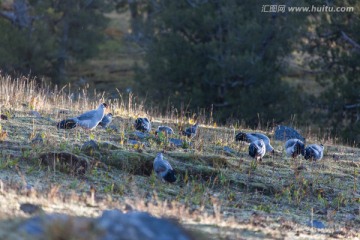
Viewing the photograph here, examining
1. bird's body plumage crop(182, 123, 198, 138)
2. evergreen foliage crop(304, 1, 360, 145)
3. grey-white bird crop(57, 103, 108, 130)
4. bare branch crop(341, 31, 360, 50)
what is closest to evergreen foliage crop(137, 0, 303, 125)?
evergreen foliage crop(304, 1, 360, 145)

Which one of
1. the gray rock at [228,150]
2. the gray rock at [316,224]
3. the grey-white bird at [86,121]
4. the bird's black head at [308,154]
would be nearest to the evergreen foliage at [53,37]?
the grey-white bird at [86,121]

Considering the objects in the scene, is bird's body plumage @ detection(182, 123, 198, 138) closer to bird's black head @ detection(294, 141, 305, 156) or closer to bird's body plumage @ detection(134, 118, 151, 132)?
bird's body plumage @ detection(134, 118, 151, 132)

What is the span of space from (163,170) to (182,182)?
1.07 ft

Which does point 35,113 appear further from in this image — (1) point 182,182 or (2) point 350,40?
(2) point 350,40

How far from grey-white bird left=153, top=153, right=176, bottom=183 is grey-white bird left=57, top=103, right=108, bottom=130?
2227 mm

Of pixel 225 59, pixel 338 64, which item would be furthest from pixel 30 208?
pixel 225 59

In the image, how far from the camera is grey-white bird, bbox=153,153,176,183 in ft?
30.0

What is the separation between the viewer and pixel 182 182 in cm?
937

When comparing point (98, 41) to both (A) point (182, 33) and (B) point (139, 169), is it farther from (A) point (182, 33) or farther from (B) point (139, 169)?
(B) point (139, 169)

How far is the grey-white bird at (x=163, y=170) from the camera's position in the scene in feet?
30.0

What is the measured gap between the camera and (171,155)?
33.8ft

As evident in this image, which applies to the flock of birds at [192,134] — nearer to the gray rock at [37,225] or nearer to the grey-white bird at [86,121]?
the grey-white bird at [86,121]

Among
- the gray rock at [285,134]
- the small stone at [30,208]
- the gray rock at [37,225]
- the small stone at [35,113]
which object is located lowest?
the gray rock at [285,134]

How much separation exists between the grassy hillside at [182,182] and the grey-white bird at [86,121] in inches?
4.6
